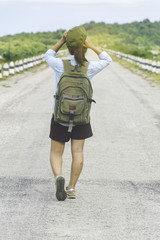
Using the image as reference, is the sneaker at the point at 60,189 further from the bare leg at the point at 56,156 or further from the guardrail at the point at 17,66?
the guardrail at the point at 17,66

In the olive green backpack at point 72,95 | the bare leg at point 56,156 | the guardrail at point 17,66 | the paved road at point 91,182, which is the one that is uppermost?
the olive green backpack at point 72,95

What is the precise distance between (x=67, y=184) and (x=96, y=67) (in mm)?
1512

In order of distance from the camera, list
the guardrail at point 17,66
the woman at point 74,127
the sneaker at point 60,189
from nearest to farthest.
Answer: the woman at point 74,127
the sneaker at point 60,189
the guardrail at point 17,66

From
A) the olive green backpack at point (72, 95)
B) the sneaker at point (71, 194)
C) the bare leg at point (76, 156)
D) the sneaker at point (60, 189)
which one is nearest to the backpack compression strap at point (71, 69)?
the olive green backpack at point (72, 95)

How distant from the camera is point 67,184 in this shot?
6012 mm

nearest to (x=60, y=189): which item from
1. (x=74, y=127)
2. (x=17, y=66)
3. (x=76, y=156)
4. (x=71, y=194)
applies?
(x=71, y=194)

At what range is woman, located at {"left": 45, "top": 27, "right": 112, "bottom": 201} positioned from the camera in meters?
5.05

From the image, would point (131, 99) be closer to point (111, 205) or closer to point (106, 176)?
point (106, 176)

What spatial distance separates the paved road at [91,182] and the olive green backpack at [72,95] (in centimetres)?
88

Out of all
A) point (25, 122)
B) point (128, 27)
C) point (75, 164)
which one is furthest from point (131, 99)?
point (128, 27)

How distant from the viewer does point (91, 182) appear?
616cm

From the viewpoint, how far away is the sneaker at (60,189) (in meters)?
5.18

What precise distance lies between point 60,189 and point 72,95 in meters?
0.95

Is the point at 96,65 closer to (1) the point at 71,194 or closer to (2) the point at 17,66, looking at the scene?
(1) the point at 71,194
